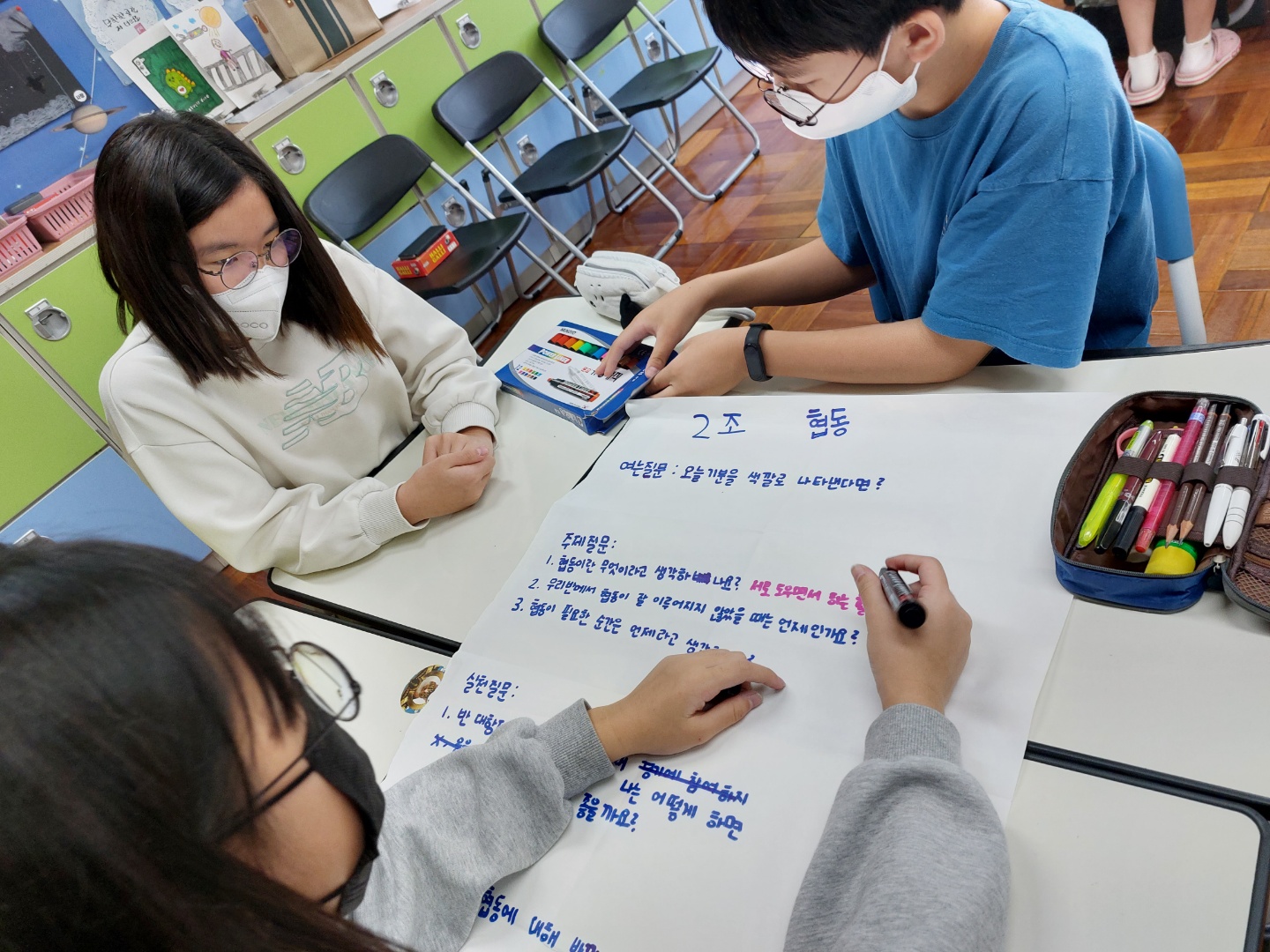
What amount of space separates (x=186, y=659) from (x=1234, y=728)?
68 cm

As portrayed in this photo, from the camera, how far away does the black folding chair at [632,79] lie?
9.81 feet

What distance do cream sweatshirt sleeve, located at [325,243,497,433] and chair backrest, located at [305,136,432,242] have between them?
131 cm

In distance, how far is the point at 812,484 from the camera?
89 centimetres

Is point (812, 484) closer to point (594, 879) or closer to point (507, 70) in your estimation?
point (594, 879)

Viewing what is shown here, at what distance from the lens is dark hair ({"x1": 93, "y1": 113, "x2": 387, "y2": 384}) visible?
101 centimetres

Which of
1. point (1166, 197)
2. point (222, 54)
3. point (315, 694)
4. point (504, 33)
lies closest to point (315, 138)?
point (222, 54)

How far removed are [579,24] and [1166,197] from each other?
8.96 feet

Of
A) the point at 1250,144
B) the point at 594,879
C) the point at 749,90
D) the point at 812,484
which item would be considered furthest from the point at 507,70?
the point at 594,879

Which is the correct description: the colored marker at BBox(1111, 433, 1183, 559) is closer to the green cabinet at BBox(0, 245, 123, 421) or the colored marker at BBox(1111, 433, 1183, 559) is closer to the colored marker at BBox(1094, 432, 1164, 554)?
the colored marker at BBox(1094, 432, 1164, 554)

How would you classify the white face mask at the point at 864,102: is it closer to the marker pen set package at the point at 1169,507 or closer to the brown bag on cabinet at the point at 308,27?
the marker pen set package at the point at 1169,507

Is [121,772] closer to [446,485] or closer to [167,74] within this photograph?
[446,485]

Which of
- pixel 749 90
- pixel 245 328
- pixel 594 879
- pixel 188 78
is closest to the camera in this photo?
pixel 594 879

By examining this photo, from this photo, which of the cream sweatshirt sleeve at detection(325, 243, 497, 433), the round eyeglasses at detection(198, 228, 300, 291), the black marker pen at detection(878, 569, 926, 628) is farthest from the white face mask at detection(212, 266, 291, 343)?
the black marker pen at detection(878, 569, 926, 628)

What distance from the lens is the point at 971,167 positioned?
0.88 metres
